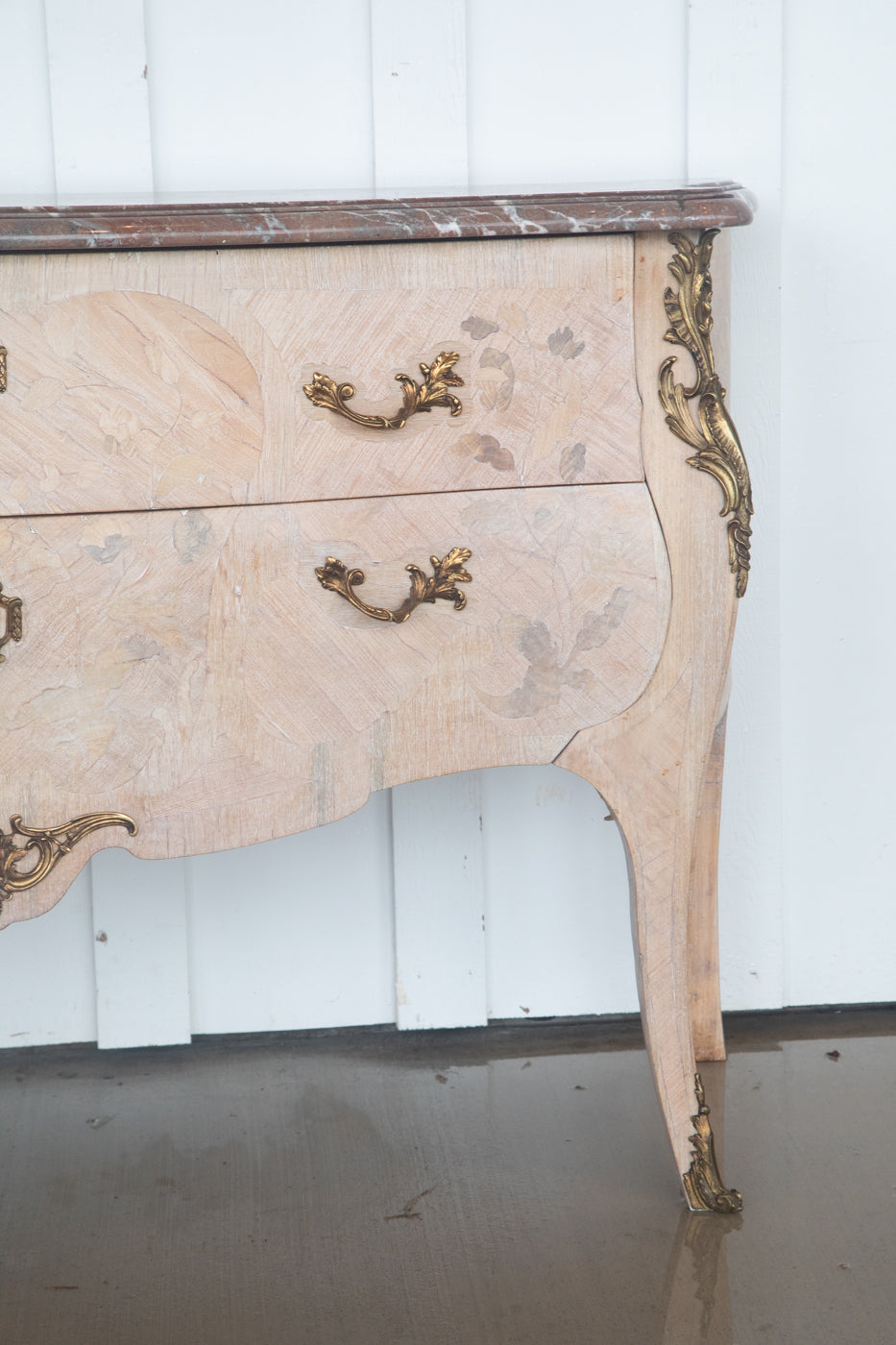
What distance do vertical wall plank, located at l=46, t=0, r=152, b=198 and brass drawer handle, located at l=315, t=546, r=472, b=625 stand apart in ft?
2.42

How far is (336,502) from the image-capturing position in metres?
1.11

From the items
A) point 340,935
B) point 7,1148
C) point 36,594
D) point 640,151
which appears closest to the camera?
point 36,594

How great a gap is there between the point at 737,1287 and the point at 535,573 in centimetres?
72

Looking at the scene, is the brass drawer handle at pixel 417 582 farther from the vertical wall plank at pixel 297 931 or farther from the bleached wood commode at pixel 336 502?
the vertical wall plank at pixel 297 931

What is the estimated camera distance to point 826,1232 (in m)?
1.25

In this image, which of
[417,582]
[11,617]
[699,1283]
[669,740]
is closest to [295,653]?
[417,582]

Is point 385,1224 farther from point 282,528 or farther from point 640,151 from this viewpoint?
point 640,151

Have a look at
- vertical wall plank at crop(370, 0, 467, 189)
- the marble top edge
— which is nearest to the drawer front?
the marble top edge

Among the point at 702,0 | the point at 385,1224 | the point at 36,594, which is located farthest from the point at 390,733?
the point at 702,0

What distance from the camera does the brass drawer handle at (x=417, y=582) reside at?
43.8 inches

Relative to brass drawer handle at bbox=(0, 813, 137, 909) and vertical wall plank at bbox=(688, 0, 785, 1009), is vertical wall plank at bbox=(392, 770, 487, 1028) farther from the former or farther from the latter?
brass drawer handle at bbox=(0, 813, 137, 909)

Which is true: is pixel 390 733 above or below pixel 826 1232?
above

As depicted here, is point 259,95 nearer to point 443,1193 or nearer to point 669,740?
point 669,740

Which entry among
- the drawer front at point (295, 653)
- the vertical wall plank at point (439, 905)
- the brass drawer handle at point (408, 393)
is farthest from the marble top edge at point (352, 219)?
the vertical wall plank at point (439, 905)
